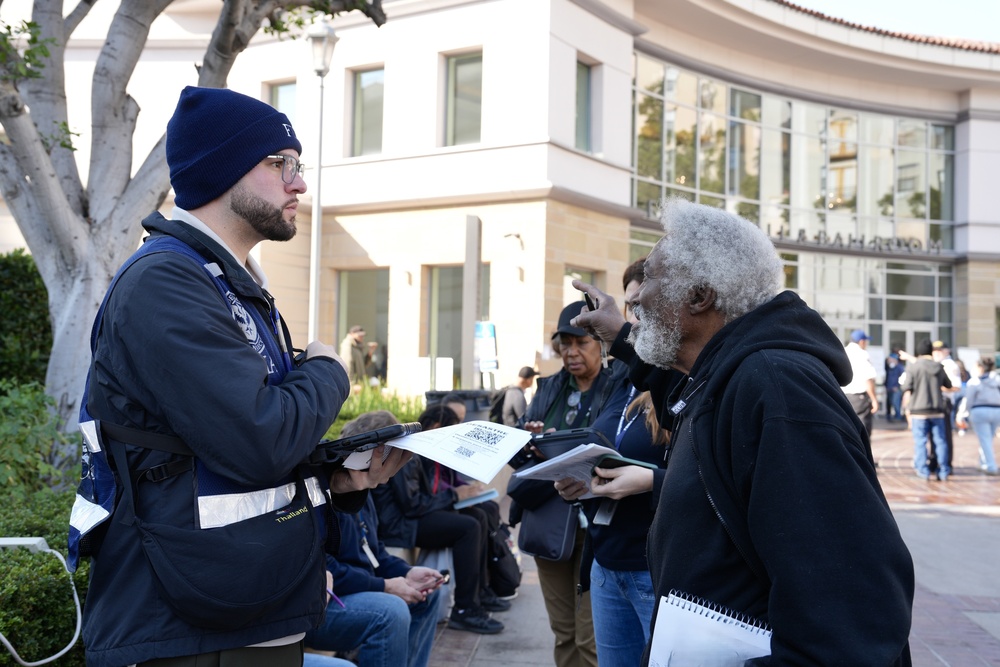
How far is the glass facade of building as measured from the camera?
23.3 metres

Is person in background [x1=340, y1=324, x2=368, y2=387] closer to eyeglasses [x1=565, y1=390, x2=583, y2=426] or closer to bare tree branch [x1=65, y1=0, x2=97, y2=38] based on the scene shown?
bare tree branch [x1=65, y1=0, x2=97, y2=38]

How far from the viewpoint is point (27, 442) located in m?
5.14

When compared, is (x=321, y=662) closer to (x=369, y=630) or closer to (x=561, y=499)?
(x=369, y=630)

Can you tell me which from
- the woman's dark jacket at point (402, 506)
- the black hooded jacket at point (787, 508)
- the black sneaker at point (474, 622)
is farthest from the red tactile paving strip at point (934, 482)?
the black hooded jacket at point (787, 508)

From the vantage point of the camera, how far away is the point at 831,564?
164 cm

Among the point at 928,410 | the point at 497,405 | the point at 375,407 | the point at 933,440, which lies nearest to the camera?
the point at 497,405

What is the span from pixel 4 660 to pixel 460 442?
204 centimetres

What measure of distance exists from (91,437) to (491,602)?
509 centimetres

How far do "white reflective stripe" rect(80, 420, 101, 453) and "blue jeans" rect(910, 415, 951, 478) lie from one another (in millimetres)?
13351

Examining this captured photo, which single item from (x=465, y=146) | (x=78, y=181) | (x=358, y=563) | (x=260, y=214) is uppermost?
(x=465, y=146)

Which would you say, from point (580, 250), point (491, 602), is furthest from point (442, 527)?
point (580, 250)

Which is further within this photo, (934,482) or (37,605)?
(934,482)

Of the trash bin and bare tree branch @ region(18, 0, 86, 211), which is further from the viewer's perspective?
the trash bin

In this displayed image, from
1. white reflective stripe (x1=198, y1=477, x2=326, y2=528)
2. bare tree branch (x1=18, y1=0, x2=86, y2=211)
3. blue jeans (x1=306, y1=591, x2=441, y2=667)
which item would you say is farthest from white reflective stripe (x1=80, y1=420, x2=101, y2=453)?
bare tree branch (x1=18, y1=0, x2=86, y2=211)
